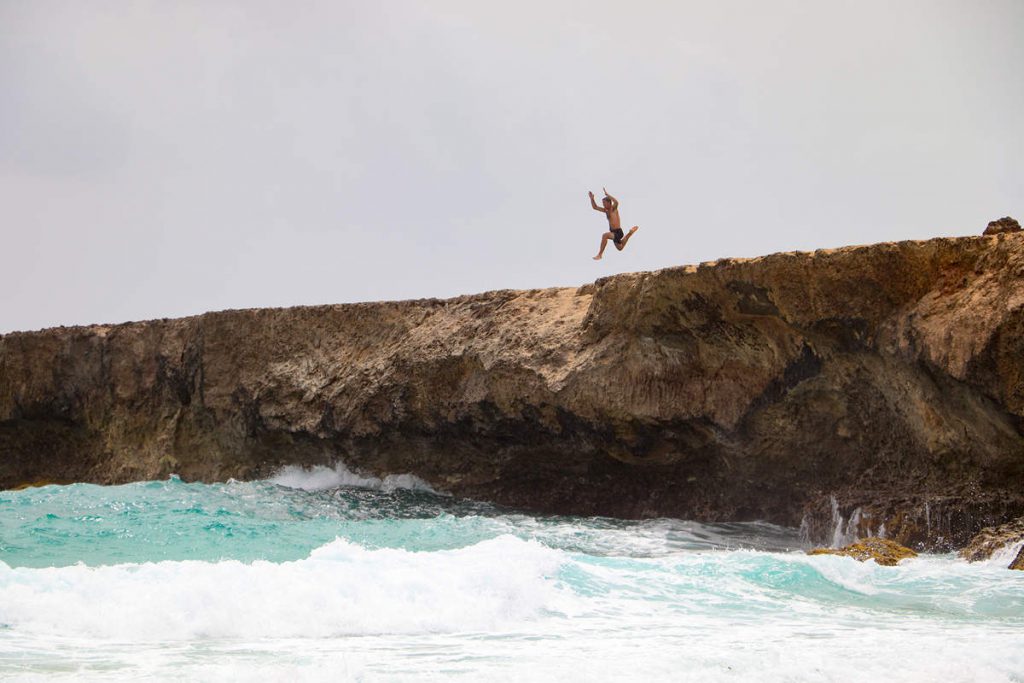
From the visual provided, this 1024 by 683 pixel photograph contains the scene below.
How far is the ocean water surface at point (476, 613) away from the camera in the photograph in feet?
18.6

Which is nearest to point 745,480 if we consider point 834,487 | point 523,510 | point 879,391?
point 834,487

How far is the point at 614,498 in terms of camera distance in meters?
15.4

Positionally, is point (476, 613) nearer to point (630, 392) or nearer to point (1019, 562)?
point (1019, 562)

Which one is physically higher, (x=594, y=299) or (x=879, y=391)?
(x=594, y=299)

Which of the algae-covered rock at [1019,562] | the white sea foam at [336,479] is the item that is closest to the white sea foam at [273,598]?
the algae-covered rock at [1019,562]

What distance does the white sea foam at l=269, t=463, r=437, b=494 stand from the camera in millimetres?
16875

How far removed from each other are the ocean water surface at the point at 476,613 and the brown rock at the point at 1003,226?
12.5ft

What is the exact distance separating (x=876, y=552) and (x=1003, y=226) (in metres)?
4.27

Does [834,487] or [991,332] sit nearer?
[991,332]

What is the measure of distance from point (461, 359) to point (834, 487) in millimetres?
5446

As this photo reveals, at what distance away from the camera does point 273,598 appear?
701cm

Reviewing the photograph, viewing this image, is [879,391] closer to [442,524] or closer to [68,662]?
[442,524]

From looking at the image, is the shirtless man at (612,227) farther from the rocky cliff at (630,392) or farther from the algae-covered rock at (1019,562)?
the algae-covered rock at (1019,562)

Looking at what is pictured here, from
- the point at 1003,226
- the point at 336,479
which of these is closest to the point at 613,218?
the point at 1003,226
